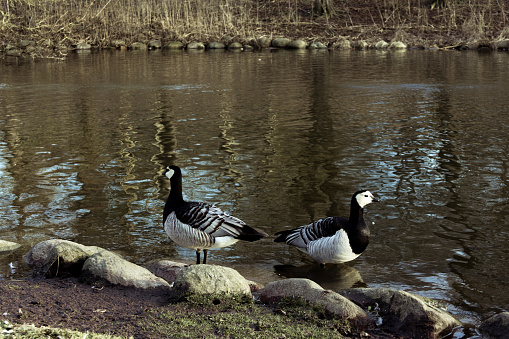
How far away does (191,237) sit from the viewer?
22.9 ft

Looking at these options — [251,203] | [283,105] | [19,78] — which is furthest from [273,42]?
[251,203]

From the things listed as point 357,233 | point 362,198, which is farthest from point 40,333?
point 362,198

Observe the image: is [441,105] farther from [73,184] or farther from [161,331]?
[161,331]

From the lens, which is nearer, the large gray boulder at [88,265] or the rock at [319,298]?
the rock at [319,298]

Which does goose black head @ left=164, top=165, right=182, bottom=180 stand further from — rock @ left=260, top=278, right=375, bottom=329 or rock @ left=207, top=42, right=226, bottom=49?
rock @ left=207, top=42, right=226, bottom=49

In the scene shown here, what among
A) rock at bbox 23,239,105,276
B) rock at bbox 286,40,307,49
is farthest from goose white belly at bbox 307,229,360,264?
rock at bbox 286,40,307,49

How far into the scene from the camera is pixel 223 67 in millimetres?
28172

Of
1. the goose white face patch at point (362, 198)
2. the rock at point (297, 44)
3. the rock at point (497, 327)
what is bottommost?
the rock at point (497, 327)

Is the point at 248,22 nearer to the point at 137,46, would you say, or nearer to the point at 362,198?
the point at 137,46

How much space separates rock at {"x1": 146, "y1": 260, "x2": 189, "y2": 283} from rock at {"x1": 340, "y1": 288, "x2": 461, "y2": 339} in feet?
7.55

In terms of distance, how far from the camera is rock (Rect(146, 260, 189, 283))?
275 inches

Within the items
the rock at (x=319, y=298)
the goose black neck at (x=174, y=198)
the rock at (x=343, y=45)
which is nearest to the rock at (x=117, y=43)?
the rock at (x=343, y=45)

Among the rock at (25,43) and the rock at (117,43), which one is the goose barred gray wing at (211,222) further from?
the rock at (117,43)

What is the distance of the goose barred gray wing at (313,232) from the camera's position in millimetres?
7207
